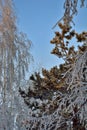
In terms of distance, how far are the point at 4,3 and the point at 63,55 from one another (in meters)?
2.52

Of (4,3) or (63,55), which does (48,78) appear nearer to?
(63,55)

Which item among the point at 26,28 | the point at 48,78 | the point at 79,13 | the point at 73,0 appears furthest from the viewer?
the point at 26,28

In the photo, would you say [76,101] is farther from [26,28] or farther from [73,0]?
[26,28]

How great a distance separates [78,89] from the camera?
2.63m

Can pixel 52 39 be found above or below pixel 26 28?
below

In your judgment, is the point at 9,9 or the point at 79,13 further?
the point at 9,9

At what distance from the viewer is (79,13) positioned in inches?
114

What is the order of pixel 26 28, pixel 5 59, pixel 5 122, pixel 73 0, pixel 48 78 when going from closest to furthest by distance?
pixel 73 0 < pixel 5 122 < pixel 48 78 < pixel 5 59 < pixel 26 28

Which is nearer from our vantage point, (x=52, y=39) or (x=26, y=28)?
(x=52, y=39)

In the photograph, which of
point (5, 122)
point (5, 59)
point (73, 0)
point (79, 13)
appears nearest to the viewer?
point (73, 0)

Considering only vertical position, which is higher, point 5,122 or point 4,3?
point 4,3

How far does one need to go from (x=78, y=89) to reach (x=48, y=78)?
627cm

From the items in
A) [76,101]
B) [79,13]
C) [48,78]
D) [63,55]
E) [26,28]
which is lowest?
[76,101]

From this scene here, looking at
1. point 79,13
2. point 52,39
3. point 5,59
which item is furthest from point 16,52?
point 79,13
